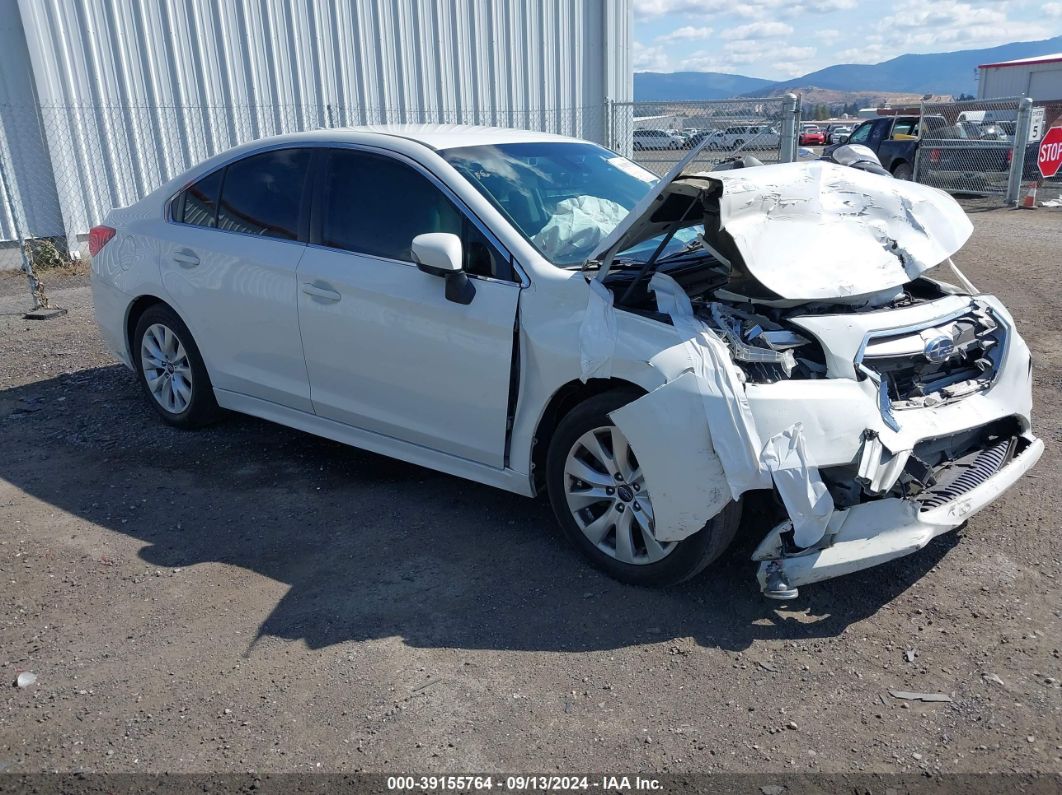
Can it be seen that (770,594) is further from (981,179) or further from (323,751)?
(981,179)

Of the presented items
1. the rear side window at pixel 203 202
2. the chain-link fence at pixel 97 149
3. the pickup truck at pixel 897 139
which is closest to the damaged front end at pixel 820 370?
the rear side window at pixel 203 202

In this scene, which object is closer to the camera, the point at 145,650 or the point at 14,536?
the point at 145,650

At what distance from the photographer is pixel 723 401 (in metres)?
3.21

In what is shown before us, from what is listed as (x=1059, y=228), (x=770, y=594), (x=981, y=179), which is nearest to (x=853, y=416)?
(x=770, y=594)

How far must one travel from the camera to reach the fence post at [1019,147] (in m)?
16.0

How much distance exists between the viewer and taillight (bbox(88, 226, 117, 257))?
19.0ft

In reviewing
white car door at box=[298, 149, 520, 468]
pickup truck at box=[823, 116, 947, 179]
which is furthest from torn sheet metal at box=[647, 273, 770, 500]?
pickup truck at box=[823, 116, 947, 179]

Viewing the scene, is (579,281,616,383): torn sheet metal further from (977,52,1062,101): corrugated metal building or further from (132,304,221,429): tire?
(977,52,1062,101): corrugated metal building

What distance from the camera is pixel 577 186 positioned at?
459cm

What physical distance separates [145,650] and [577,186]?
2.94 m

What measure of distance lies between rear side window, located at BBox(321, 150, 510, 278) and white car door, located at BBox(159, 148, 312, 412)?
22 cm

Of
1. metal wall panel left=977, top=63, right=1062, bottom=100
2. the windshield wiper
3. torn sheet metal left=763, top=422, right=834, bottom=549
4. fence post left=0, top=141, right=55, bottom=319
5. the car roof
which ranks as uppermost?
the car roof

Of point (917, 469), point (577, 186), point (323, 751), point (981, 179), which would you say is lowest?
point (981, 179)

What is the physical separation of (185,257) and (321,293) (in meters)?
1.26
